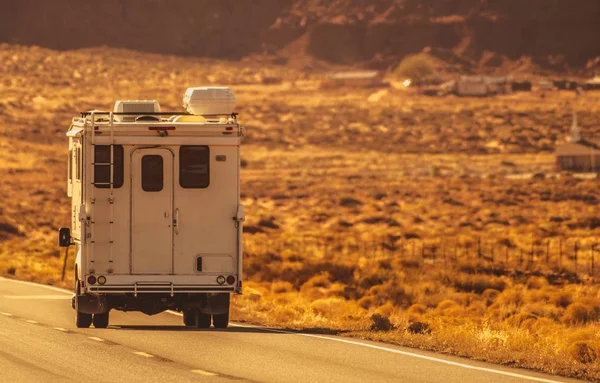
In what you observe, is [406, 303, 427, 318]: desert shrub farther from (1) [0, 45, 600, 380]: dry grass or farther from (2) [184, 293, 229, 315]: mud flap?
(2) [184, 293, 229, 315]: mud flap

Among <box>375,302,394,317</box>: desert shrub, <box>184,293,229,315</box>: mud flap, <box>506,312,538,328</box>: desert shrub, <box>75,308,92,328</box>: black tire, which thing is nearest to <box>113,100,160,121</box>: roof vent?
<box>184,293,229,315</box>: mud flap

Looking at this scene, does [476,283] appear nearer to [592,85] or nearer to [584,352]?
[584,352]

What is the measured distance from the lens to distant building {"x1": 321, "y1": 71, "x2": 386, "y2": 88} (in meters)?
131

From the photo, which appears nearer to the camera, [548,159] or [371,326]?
[371,326]

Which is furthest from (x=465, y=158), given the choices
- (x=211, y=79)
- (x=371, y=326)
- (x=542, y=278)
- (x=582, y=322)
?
(x=371, y=326)

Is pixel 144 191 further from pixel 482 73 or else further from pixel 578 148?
pixel 482 73

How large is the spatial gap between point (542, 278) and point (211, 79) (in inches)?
3774

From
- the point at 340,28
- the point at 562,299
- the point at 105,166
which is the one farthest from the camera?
the point at 340,28

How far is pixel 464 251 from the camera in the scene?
43.8m

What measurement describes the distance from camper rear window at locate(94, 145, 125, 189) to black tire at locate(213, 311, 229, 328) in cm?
219

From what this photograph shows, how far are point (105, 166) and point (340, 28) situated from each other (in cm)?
14801

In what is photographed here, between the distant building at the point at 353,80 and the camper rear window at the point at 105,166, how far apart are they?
113 meters

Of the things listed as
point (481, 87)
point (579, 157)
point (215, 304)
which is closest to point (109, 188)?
point (215, 304)

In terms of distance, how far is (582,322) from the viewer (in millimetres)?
24906
